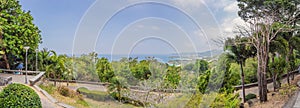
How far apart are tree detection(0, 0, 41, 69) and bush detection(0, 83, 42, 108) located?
14.2 ft

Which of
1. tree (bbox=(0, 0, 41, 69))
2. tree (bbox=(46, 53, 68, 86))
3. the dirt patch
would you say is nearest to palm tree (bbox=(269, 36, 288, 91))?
the dirt patch

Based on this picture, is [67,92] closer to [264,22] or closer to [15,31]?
[15,31]

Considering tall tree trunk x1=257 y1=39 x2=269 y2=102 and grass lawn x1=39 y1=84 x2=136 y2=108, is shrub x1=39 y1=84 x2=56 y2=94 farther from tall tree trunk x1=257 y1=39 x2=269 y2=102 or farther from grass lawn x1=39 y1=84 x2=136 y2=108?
tall tree trunk x1=257 y1=39 x2=269 y2=102

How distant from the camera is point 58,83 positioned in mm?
6797

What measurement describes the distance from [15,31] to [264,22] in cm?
638

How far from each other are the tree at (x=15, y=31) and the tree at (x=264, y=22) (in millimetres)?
5747

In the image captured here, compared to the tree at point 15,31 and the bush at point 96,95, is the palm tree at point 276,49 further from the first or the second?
the tree at point 15,31

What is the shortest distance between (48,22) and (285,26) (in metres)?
5.64

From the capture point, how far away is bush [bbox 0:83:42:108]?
11.3 feet

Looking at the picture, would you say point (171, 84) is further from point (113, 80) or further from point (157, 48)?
point (113, 80)

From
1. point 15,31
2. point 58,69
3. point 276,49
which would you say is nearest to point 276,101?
point 276,49

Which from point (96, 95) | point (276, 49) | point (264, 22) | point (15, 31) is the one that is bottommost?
point (96, 95)

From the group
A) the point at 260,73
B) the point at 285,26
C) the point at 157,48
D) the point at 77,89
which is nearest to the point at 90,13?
the point at 157,48

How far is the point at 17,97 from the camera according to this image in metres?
3.48
